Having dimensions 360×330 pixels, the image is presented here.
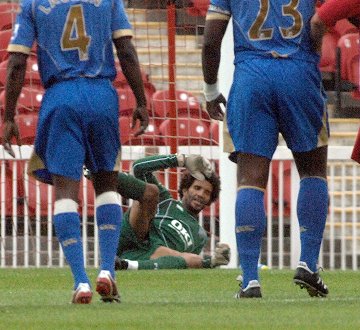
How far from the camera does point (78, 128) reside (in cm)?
726

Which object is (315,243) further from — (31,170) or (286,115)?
(31,170)

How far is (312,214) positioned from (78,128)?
1.28 m

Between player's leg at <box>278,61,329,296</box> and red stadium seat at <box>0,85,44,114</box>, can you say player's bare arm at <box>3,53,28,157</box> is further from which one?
red stadium seat at <box>0,85,44,114</box>

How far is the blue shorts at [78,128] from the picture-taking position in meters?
7.22

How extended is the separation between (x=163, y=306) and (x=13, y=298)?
127cm

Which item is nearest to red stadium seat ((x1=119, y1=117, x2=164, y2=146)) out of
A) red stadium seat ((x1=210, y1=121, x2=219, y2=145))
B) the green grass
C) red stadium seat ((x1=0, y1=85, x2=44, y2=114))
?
red stadium seat ((x1=210, y1=121, x2=219, y2=145))

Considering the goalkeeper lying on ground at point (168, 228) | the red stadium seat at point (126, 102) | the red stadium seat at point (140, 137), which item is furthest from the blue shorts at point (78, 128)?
the red stadium seat at point (126, 102)

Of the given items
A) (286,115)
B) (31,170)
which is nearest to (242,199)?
(286,115)

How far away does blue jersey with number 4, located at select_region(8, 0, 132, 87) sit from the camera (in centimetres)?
723

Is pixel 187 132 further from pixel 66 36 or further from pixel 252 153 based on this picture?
pixel 66 36

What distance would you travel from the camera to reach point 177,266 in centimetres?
1084

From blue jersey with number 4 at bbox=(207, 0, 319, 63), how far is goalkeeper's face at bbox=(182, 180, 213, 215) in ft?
11.1

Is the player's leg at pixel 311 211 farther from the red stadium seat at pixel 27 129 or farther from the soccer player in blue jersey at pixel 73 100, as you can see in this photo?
the red stadium seat at pixel 27 129

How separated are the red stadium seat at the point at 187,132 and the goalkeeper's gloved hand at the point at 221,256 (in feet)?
4.71
